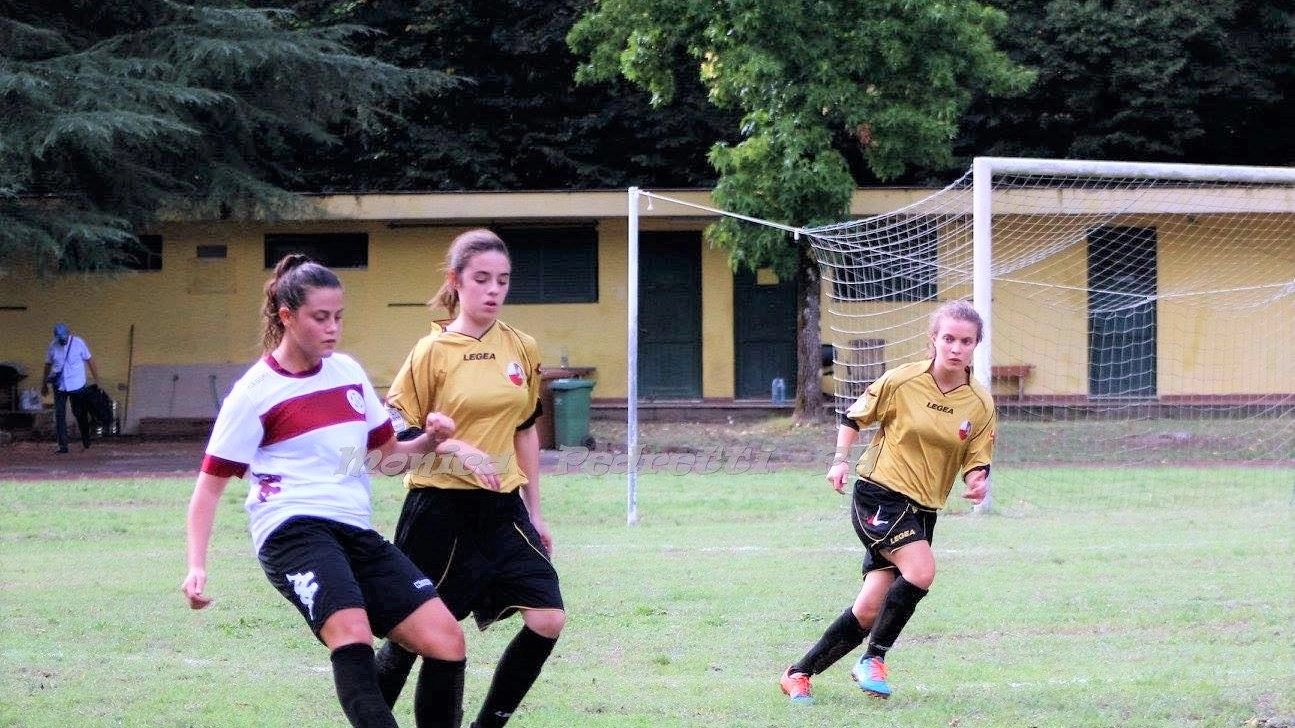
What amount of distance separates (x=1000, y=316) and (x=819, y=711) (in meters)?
20.2

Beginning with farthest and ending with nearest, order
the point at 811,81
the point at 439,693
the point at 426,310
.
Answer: the point at 426,310
the point at 811,81
the point at 439,693

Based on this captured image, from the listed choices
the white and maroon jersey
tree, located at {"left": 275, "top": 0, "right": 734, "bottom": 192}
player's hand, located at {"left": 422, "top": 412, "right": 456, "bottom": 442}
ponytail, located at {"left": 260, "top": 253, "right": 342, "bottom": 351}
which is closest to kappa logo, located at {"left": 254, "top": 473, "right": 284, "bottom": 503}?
the white and maroon jersey

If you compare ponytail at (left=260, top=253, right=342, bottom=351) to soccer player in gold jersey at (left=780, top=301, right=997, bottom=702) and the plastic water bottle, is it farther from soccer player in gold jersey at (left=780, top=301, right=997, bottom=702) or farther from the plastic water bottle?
soccer player in gold jersey at (left=780, top=301, right=997, bottom=702)

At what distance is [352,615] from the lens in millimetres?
4379

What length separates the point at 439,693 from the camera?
15.8 feet

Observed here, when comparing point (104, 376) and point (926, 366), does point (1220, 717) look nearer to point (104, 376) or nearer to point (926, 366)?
point (926, 366)

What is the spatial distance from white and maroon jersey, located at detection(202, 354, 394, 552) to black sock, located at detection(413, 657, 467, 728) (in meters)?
0.54

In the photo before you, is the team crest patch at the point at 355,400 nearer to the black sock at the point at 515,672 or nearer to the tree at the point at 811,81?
the black sock at the point at 515,672

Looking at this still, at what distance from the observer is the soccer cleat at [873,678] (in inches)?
241

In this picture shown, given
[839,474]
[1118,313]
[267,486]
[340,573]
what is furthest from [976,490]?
[1118,313]

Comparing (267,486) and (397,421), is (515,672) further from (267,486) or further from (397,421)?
(267,486)

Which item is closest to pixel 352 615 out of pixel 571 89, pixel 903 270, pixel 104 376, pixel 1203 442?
pixel 903 270

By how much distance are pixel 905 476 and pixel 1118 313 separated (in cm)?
2080

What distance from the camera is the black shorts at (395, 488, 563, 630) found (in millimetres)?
5129
